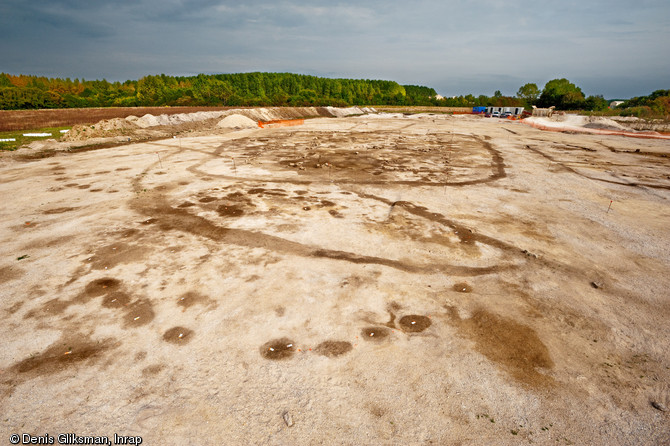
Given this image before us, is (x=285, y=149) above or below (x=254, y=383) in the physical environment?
above

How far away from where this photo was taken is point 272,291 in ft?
26.0

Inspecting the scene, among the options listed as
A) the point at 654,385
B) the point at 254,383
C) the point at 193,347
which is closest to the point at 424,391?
the point at 254,383

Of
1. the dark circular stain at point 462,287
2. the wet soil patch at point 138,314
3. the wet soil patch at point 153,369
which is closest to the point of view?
the wet soil patch at point 153,369

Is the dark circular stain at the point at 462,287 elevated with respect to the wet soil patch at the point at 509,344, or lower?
elevated

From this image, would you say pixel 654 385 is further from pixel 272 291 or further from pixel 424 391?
pixel 272 291

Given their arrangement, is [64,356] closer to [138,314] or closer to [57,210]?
[138,314]

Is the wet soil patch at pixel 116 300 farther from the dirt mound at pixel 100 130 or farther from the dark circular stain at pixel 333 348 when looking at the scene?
the dirt mound at pixel 100 130

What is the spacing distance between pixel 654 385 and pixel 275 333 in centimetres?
716

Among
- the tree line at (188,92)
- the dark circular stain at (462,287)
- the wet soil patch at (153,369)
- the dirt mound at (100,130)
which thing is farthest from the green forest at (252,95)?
the dark circular stain at (462,287)

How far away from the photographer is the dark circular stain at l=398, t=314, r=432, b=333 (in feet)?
21.9

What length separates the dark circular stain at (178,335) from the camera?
636 centimetres

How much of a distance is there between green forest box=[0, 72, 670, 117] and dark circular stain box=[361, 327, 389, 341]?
221ft

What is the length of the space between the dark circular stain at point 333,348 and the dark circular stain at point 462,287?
3552 millimetres

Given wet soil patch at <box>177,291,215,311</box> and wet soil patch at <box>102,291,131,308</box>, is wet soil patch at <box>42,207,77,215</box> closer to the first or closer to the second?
wet soil patch at <box>102,291,131,308</box>
